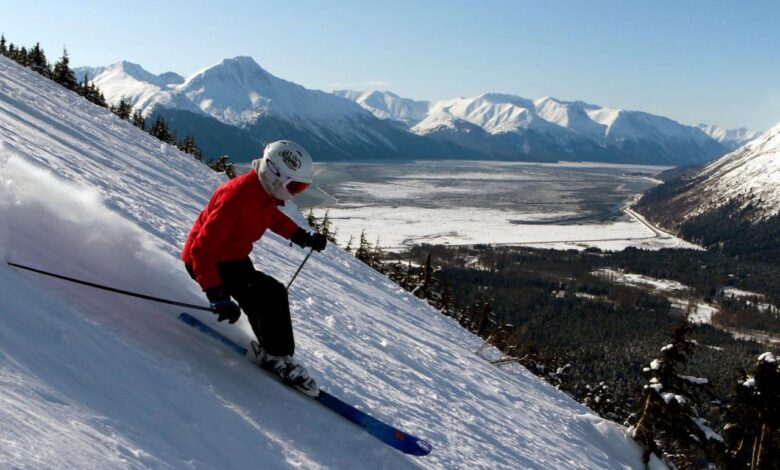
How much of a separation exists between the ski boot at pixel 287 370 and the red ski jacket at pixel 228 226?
35.0 inches

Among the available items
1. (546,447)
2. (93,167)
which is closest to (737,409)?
(546,447)

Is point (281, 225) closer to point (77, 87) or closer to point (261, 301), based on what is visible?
point (261, 301)

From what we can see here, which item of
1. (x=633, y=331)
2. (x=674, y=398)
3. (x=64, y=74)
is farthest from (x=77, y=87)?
(x=633, y=331)

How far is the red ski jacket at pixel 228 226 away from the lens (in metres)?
4.36

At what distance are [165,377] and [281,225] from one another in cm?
174

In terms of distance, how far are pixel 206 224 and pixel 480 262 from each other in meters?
159

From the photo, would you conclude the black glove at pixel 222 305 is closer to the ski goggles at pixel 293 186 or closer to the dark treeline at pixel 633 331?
the ski goggles at pixel 293 186

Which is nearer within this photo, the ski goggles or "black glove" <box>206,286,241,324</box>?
"black glove" <box>206,286,241,324</box>

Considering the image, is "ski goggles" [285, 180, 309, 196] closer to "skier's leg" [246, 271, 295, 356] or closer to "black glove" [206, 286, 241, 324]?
"skier's leg" [246, 271, 295, 356]

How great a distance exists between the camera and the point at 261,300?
4605 mm

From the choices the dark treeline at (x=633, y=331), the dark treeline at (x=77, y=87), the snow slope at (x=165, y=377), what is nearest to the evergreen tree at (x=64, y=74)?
the dark treeline at (x=77, y=87)

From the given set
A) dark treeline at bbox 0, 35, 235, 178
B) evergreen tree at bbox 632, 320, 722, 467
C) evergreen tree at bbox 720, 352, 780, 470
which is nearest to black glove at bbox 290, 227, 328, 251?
evergreen tree at bbox 632, 320, 722, 467

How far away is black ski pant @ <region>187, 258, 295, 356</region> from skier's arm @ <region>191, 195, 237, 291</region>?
4.6 inches

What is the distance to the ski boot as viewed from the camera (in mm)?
4812
